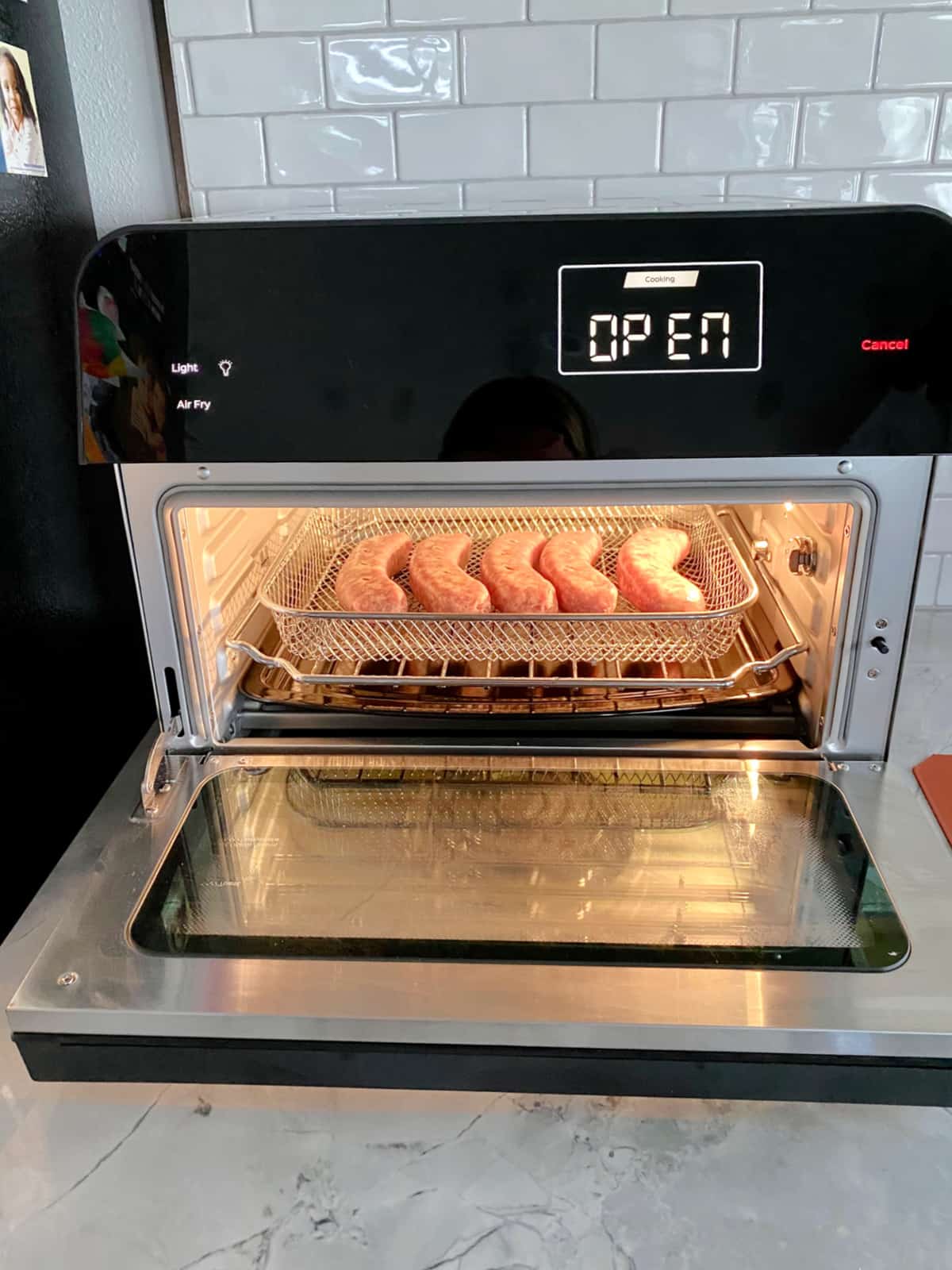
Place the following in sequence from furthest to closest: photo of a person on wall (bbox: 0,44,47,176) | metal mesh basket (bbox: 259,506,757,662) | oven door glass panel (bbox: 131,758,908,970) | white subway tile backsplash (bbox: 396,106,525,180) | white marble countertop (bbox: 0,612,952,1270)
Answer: white subway tile backsplash (bbox: 396,106,525,180) < metal mesh basket (bbox: 259,506,757,662) < photo of a person on wall (bbox: 0,44,47,176) < oven door glass panel (bbox: 131,758,908,970) < white marble countertop (bbox: 0,612,952,1270)

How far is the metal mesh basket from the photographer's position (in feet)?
3.10

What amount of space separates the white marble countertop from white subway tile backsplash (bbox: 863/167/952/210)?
934 millimetres

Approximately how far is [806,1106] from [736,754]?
12.7 inches

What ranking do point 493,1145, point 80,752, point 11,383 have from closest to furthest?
point 493,1145 < point 11,383 < point 80,752

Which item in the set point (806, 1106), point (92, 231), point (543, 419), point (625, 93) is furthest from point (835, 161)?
point (806, 1106)

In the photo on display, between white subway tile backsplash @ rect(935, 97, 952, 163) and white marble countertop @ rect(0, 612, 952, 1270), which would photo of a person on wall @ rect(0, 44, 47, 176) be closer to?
white marble countertop @ rect(0, 612, 952, 1270)

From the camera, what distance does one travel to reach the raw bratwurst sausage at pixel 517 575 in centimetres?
99

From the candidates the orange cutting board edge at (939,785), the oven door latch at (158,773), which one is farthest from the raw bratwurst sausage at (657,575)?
the oven door latch at (158,773)

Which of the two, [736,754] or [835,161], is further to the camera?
[835,161]

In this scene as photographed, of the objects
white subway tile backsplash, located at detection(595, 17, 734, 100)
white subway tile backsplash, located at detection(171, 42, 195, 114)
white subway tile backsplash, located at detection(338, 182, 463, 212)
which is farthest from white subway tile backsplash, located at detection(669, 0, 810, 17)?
white subway tile backsplash, located at detection(171, 42, 195, 114)

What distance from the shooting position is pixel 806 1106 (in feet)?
2.17

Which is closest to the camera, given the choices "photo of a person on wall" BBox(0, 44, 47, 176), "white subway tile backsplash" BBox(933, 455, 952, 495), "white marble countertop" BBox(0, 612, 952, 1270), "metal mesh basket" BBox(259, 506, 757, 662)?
"white marble countertop" BBox(0, 612, 952, 1270)

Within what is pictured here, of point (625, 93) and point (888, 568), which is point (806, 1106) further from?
point (625, 93)

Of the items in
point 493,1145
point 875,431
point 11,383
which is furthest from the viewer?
point 11,383
